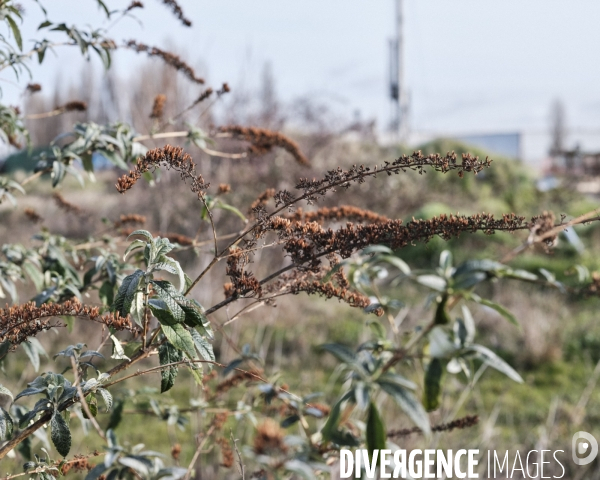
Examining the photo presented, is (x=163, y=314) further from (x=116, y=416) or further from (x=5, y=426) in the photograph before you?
(x=116, y=416)

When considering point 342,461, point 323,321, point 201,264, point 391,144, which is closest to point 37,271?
point 342,461

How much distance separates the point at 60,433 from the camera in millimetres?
912

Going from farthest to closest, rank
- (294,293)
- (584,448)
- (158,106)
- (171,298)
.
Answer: (584,448) → (158,106) → (294,293) → (171,298)

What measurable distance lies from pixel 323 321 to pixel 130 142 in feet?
16.0

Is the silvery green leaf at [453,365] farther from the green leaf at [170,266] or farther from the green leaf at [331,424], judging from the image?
the green leaf at [170,266]

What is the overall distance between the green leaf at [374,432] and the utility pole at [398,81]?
51.9 feet

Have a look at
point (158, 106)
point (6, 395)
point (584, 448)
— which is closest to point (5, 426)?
point (6, 395)

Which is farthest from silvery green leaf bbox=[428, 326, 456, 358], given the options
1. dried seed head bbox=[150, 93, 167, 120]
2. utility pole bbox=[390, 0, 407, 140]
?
utility pole bbox=[390, 0, 407, 140]

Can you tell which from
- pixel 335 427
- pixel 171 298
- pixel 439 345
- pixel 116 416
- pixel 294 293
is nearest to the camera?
pixel 439 345

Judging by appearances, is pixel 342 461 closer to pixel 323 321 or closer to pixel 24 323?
pixel 24 323

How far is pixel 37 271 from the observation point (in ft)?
5.18

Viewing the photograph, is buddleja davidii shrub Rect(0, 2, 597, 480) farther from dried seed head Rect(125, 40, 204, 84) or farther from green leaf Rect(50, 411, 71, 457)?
dried seed head Rect(125, 40, 204, 84)

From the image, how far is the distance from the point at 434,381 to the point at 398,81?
52.6 ft

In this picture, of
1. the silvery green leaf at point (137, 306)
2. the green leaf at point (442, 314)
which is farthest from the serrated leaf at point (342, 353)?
the silvery green leaf at point (137, 306)
